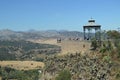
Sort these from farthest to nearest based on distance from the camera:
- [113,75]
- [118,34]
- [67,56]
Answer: [118,34] → [67,56] → [113,75]

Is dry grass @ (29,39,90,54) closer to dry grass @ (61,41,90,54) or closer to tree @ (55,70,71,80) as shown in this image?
dry grass @ (61,41,90,54)

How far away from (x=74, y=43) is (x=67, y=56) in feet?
6.23

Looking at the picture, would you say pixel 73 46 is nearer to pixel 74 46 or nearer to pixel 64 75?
pixel 74 46

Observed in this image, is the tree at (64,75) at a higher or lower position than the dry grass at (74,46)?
lower

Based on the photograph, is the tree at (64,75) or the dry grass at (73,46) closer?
Result: the tree at (64,75)

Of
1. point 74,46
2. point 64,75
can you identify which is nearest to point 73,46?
point 74,46

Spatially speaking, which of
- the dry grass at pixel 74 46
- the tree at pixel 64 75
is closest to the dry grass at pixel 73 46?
the dry grass at pixel 74 46

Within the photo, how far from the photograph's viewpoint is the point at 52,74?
127ft

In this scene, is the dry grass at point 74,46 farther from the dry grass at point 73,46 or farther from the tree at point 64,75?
the tree at point 64,75

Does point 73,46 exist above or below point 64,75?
above

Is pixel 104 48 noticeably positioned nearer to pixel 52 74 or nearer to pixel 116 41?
pixel 116 41

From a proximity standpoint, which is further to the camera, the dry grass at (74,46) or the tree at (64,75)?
the dry grass at (74,46)

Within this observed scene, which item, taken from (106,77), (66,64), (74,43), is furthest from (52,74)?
(106,77)

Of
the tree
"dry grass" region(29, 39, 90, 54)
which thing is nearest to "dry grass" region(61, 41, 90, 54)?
"dry grass" region(29, 39, 90, 54)
